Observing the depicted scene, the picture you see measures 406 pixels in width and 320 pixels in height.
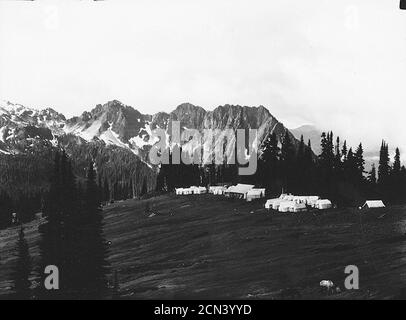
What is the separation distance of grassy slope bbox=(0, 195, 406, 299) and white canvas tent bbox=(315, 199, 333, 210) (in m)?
3.67

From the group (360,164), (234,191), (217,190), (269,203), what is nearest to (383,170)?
(360,164)

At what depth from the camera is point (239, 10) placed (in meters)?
55.3

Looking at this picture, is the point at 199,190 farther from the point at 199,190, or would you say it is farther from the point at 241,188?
the point at 241,188

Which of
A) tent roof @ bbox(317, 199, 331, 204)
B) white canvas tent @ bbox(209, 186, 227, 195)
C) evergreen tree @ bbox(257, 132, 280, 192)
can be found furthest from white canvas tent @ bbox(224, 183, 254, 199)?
tent roof @ bbox(317, 199, 331, 204)

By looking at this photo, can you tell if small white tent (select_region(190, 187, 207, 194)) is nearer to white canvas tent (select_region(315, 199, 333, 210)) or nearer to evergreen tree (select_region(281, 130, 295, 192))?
evergreen tree (select_region(281, 130, 295, 192))

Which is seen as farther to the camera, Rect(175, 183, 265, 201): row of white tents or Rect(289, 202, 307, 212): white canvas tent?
Rect(175, 183, 265, 201): row of white tents

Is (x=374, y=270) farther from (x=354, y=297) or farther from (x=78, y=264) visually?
(x=78, y=264)

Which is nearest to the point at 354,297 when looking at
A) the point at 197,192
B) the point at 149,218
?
the point at 149,218

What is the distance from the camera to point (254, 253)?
235 ft

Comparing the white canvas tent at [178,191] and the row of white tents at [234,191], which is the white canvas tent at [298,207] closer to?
the row of white tents at [234,191]

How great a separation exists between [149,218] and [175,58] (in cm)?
5277

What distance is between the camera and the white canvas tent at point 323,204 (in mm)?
97250

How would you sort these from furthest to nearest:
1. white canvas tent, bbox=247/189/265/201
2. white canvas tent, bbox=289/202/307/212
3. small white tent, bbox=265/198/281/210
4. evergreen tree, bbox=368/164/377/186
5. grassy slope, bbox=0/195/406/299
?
white canvas tent, bbox=247/189/265/201 → evergreen tree, bbox=368/164/377/186 → small white tent, bbox=265/198/281/210 → white canvas tent, bbox=289/202/307/212 → grassy slope, bbox=0/195/406/299

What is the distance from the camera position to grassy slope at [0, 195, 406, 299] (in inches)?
2347
